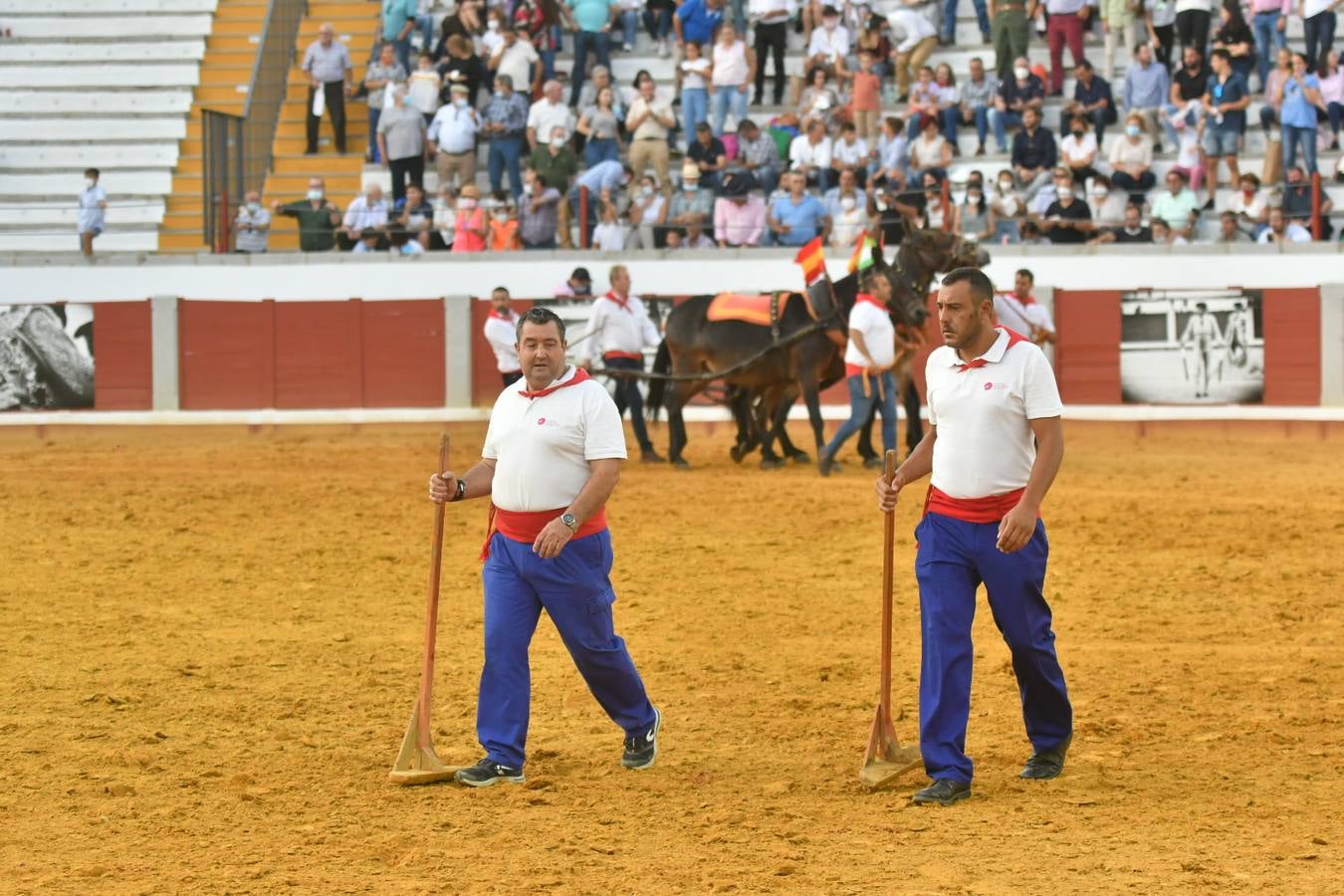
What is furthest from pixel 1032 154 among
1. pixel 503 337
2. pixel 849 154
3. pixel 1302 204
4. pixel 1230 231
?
pixel 503 337

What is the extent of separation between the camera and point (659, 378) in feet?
58.3

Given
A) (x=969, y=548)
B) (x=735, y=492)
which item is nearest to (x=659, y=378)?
(x=735, y=492)

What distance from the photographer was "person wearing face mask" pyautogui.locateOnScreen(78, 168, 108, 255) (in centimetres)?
2419

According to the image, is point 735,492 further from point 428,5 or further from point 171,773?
point 428,5

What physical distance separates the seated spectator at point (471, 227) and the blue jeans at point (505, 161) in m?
0.81

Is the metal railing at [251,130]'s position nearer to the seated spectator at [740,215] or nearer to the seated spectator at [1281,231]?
the seated spectator at [740,215]

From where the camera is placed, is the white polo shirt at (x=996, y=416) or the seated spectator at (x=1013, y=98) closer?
the white polo shirt at (x=996, y=416)

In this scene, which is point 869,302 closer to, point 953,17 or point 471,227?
point 471,227

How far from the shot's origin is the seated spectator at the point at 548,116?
80.0 ft

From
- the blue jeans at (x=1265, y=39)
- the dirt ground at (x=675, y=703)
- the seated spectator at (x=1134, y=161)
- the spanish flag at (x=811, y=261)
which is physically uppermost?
the blue jeans at (x=1265, y=39)

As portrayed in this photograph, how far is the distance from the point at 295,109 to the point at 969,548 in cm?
2212

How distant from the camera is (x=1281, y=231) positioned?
70.8 ft

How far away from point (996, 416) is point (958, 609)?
675mm

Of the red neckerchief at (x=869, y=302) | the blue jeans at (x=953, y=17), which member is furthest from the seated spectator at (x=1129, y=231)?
the red neckerchief at (x=869, y=302)
